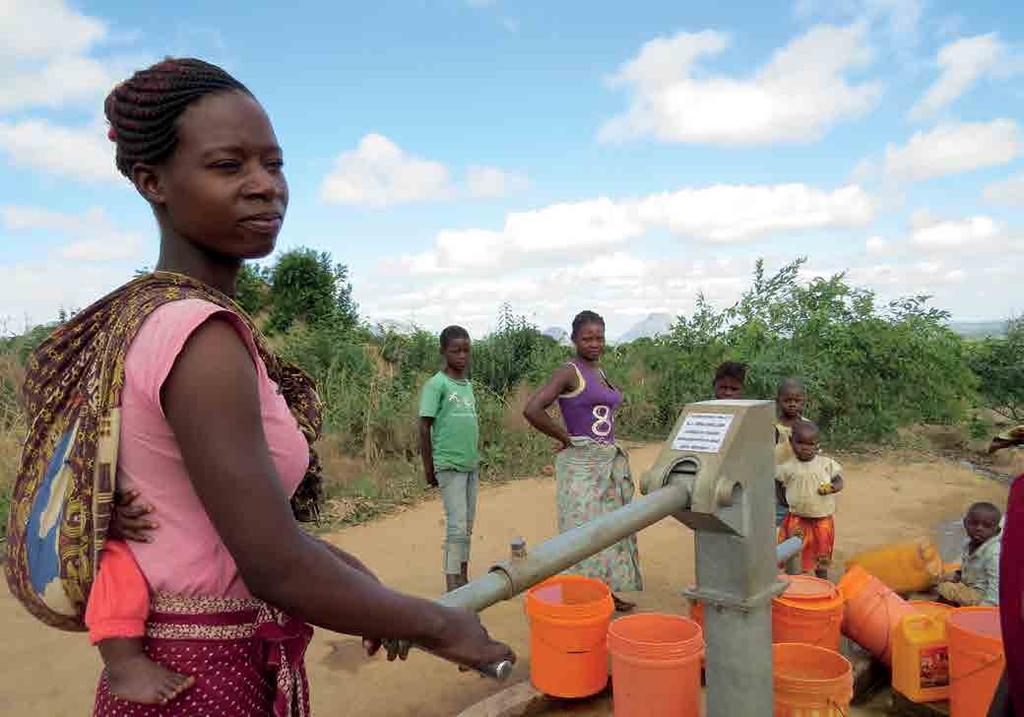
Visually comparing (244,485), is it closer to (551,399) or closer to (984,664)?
(984,664)

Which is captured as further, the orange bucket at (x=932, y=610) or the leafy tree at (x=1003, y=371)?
the leafy tree at (x=1003, y=371)

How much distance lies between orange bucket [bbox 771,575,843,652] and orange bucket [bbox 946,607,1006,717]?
38 centimetres

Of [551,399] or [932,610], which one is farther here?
[551,399]

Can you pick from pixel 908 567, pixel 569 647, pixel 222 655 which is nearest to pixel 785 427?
pixel 908 567

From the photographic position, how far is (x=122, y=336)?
0.88m

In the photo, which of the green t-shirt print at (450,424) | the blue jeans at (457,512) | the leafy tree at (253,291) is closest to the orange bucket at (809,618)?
the blue jeans at (457,512)

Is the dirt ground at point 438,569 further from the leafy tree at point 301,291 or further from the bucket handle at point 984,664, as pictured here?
the leafy tree at point 301,291

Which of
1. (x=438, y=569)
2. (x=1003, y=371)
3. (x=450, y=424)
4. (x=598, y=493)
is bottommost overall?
(x=438, y=569)

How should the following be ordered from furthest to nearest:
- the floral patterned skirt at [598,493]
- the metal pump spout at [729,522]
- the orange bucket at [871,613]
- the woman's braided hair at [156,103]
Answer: the floral patterned skirt at [598,493], the orange bucket at [871,613], the metal pump spout at [729,522], the woman's braided hair at [156,103]

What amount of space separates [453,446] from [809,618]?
6.62 ft

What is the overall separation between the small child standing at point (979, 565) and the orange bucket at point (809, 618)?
1.36 meters

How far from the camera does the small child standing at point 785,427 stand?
437cm

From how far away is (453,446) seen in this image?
4.12 metres

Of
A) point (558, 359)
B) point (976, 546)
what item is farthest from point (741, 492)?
point (558, 359)
